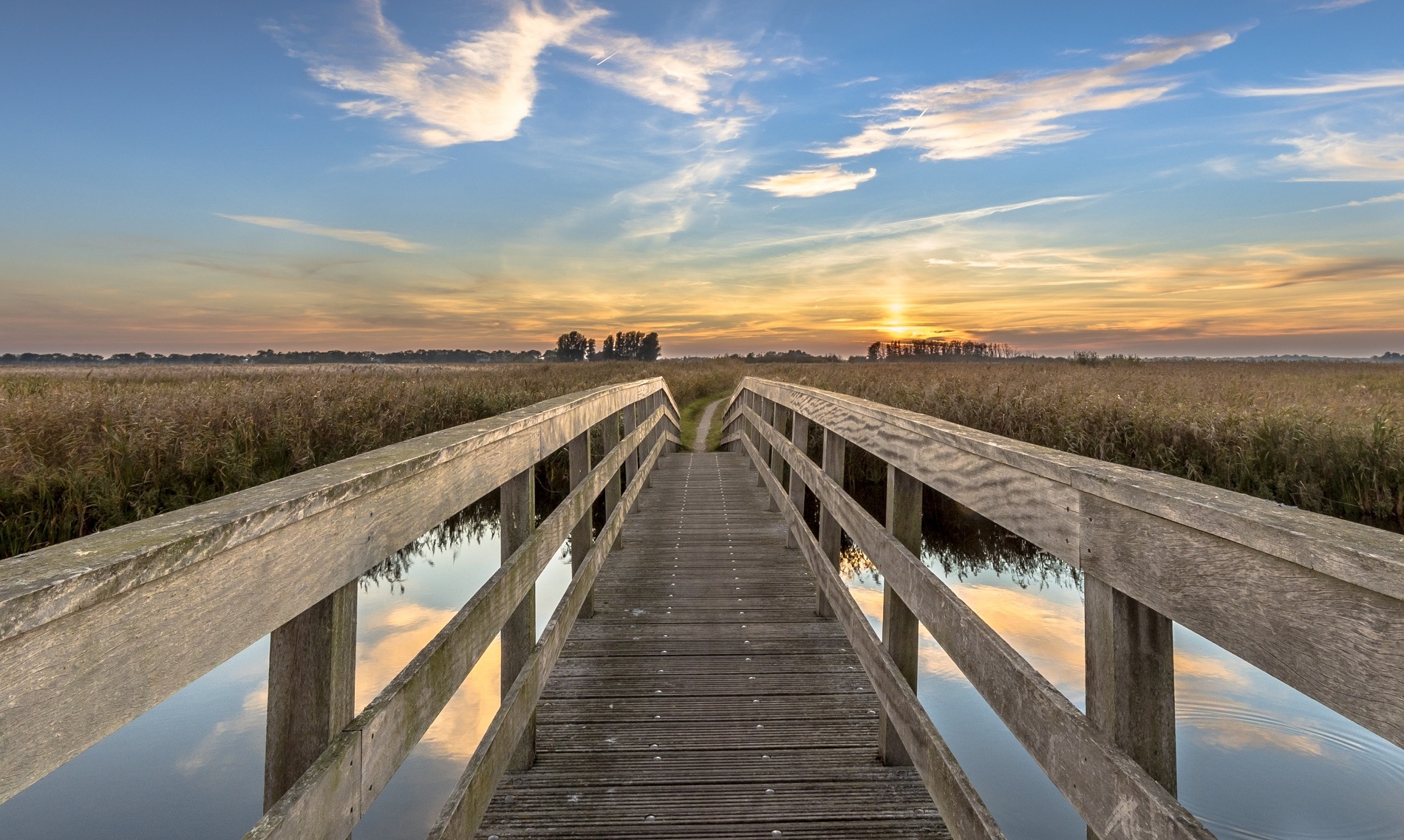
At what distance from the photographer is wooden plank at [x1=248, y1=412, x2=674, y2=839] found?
110 cm

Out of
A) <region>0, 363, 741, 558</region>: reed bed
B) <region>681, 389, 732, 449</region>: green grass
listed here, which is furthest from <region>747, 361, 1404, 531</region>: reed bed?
<region>0, 363, 741, 558</region>: reed bed

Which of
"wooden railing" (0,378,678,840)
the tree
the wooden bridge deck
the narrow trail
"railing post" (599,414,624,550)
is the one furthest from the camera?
the tree

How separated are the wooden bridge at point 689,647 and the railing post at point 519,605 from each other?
10mm

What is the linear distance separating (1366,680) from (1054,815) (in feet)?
10.5

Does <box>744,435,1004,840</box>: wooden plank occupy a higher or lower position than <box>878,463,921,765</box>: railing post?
lower

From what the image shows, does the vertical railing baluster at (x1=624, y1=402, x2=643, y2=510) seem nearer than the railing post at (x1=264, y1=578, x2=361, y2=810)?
No

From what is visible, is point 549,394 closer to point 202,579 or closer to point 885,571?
point 885,571

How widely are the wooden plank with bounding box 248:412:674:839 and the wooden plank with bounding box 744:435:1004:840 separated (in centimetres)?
130

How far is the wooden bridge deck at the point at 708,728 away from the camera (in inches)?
95.7

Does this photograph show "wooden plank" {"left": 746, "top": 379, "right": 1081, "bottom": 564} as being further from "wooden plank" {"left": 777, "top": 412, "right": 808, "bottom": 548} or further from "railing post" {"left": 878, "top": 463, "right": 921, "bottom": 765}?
"wooden plank" {"left": 777, "top": 412, "right": 808, "bottom": 548}

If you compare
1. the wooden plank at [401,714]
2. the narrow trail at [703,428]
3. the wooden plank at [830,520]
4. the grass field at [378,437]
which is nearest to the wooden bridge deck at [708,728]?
the wooden plank at [830,520]

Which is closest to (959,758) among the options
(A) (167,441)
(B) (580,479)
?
(B) (580,479)

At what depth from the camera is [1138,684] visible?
124 centimetres

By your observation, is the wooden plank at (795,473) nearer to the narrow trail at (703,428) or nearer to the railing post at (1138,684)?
the railing post at (1138,684)
